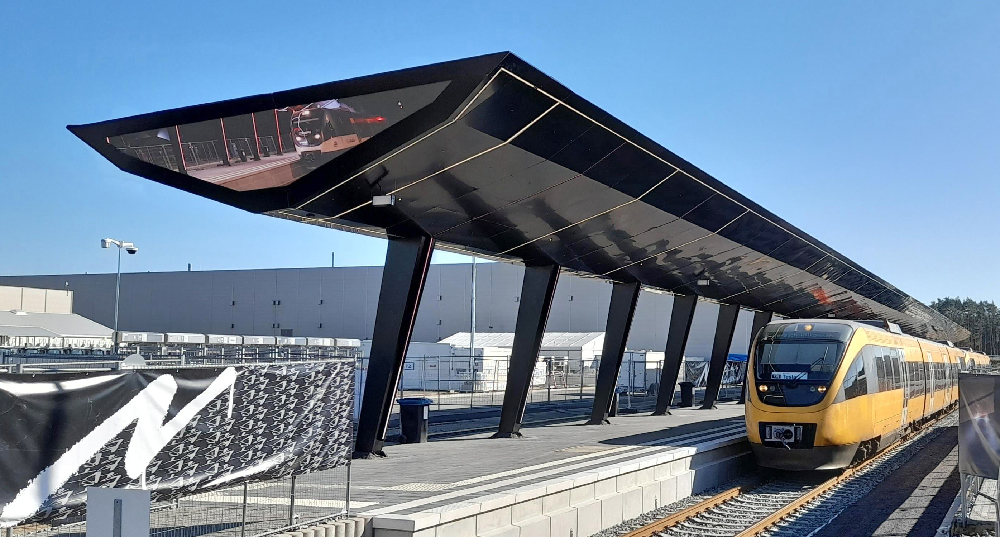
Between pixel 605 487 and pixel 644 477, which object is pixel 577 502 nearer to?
pixel 605 487

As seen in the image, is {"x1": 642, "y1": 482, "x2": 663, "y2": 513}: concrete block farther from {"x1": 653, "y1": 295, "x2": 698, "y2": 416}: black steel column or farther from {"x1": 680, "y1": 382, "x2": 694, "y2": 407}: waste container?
{"x1": 680, "y1": 382, "x2": 694, "y2": 407}: waste container

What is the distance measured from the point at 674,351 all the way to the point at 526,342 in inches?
401

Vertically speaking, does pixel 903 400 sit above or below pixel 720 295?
below

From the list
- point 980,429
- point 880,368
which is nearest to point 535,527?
point 980,429

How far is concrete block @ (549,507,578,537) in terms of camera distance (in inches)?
456

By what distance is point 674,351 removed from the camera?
95.4 feet

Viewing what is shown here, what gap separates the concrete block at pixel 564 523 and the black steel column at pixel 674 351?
1728cm

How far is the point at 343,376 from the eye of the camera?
32.9 feet

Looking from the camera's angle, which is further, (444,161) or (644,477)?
(644,477)

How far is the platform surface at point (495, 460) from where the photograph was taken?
11.2 meters

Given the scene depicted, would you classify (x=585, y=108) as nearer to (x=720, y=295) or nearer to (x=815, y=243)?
(x=815, y=243)

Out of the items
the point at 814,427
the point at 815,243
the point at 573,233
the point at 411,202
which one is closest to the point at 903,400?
the point at 815,243

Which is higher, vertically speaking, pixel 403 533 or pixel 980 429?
pixel 980 429

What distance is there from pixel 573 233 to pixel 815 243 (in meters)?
8.51
